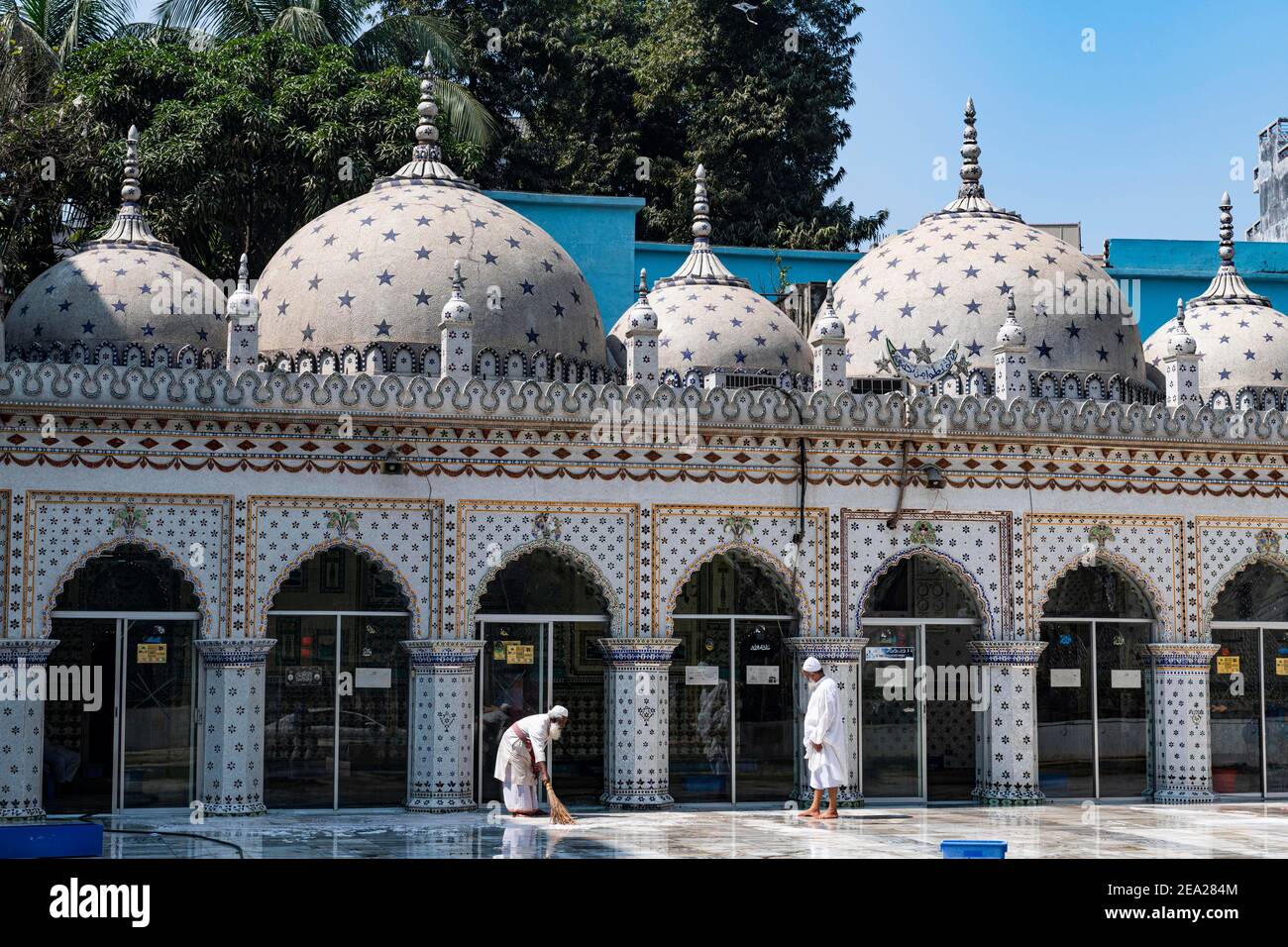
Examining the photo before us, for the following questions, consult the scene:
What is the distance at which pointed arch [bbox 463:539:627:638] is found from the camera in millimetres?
18828

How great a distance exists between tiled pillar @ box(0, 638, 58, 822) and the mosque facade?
4 centimetres

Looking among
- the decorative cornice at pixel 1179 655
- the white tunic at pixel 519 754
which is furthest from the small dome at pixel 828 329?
the white tunic at pixel 519 754

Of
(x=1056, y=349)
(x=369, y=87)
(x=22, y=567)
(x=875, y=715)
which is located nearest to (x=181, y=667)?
(x=22, y=567)

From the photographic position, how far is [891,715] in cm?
2003

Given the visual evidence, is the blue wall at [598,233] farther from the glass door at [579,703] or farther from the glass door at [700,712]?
the glass door at [579,703]

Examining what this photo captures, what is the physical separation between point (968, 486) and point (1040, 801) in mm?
3527

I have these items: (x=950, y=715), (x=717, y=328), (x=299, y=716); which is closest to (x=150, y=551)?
(x=299, y=716)

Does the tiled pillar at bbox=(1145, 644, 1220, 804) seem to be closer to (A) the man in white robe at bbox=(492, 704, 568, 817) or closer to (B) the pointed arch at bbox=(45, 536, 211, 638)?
(A) the man in white robe at bbox=(492, 704, 568, 817)

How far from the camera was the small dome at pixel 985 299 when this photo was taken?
2205 cm

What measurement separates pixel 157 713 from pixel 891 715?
309 inches

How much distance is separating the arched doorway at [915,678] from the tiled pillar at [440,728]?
4402 mm

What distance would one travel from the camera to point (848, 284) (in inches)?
933

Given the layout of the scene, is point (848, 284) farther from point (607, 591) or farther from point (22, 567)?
point (22, 567)

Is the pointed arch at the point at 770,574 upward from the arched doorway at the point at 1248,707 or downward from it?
upward
